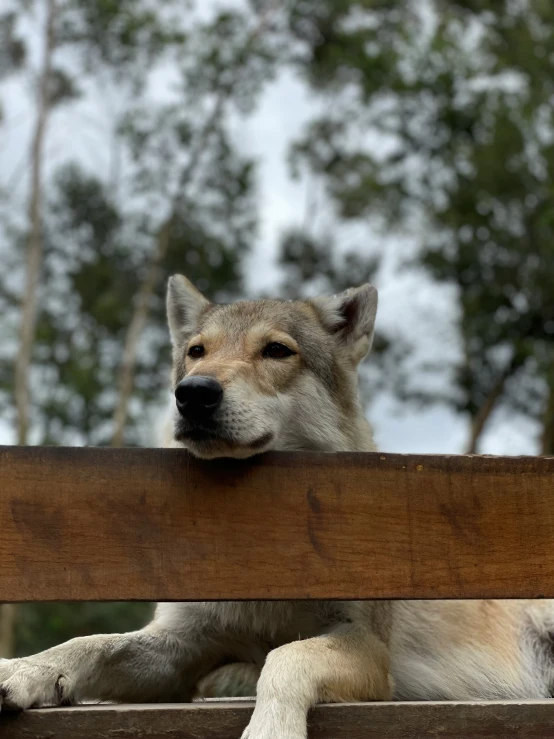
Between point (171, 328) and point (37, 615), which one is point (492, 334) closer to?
point (37, 615)

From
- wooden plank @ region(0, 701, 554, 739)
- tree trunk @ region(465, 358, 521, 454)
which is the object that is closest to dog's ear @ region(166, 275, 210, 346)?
wooden plank @ region(0, 701, 554, 739)

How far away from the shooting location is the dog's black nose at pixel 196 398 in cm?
367

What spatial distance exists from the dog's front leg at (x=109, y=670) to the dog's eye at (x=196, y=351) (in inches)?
54.7

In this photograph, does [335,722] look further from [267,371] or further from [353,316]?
[353,316]

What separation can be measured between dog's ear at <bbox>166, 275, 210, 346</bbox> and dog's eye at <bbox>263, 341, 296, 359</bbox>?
0.89 m

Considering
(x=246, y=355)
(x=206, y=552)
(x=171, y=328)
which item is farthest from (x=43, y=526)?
(x=171, y=328)

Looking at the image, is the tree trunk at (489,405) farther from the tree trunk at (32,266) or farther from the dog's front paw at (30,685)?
the dog's front paw at (30,685)

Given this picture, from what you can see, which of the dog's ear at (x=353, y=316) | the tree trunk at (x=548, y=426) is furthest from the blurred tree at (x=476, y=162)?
the dog's ear at (x=353, y=316)

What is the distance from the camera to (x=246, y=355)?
4473 millimetres

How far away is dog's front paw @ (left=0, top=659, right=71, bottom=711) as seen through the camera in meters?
2.88

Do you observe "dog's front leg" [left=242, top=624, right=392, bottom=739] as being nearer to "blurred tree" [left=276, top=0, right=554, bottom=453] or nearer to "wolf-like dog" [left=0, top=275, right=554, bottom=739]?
"wolf-like dog" [left=0, top=275, right=554, bottom=739]

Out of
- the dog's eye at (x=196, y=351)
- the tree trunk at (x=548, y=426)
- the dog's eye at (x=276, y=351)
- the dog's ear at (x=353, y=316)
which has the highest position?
the tree trunk at (x=548, y=426)

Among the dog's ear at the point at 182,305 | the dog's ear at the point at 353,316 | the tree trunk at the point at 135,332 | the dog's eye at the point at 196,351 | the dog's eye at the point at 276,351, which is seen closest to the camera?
the dog's eye at the point at 276,351

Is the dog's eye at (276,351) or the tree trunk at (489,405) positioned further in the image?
the tree trunk at (489,405)
